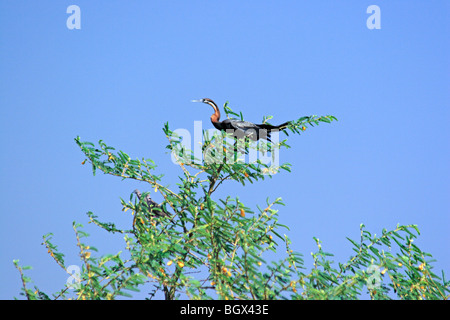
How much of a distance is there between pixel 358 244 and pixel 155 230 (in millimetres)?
1930

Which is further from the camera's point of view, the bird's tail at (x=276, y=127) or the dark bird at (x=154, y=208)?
the bird's tail at (x=276, y=127)

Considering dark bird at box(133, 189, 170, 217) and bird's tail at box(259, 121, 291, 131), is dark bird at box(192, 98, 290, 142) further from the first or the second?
dark bird at box(133, 189, 170, 217)

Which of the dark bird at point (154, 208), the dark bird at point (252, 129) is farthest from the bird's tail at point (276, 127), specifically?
the dark bird at point (154, 208)

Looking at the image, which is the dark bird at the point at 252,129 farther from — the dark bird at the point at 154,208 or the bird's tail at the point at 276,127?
the dark bird at the point at 154,208

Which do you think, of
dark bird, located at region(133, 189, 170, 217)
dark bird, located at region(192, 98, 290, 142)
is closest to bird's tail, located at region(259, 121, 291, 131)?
dark bird, located at region(192, 98, 290, 142)

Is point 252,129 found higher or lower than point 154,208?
higher

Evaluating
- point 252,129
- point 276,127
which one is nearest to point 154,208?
point 252,129

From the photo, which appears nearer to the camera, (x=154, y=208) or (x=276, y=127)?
(x=154, y=208)

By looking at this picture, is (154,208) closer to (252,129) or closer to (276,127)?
(252,129)

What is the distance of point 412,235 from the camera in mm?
4883

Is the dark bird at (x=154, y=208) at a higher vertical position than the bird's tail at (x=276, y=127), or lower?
lower

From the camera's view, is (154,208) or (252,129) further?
(252,129)
